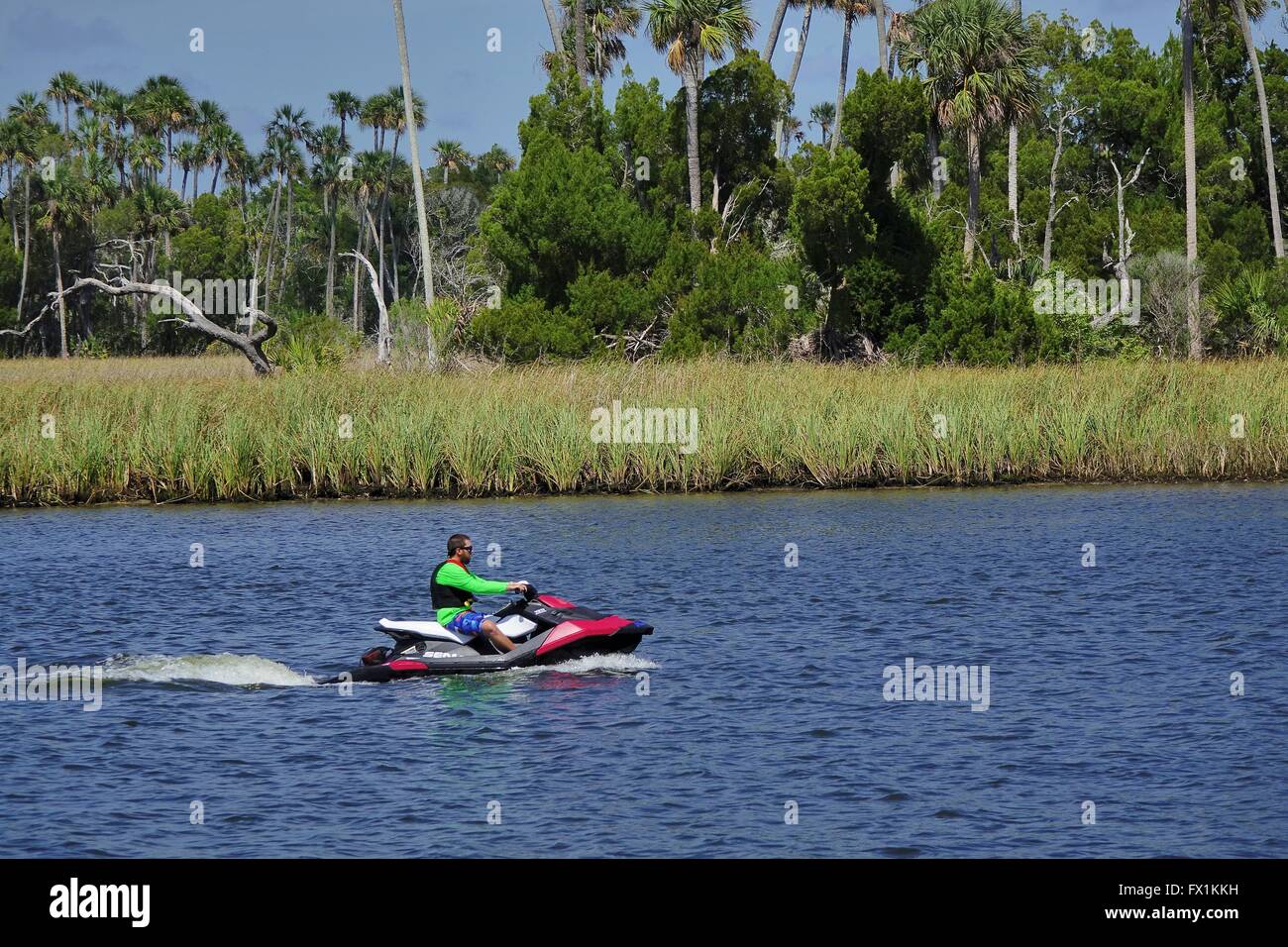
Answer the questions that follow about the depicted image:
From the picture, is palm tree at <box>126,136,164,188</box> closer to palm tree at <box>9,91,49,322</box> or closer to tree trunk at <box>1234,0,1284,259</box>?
palm tree at <box>9,91,49,322</box>

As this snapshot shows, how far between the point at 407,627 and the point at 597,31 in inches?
1779

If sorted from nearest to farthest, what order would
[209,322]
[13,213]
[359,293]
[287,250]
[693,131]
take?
[209,322], [693,131], [13,213], [359,293], [287,250]

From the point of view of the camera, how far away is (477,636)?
15125 mm

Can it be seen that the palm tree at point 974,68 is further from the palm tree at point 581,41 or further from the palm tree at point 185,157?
the palm tree at point 185,157

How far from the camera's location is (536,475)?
29.0 metres

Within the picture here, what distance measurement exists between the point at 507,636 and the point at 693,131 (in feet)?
104

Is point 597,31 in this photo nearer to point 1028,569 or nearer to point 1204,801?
point 1028,569

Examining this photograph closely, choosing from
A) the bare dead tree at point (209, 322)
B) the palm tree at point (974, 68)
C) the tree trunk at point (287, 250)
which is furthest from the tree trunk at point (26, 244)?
the palm tree at point (974, 68)

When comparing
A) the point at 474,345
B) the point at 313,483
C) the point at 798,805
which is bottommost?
the point at 798,805

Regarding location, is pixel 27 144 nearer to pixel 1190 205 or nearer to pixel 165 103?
pixel 165 103

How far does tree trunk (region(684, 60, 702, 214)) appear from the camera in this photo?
4444 centimetres
